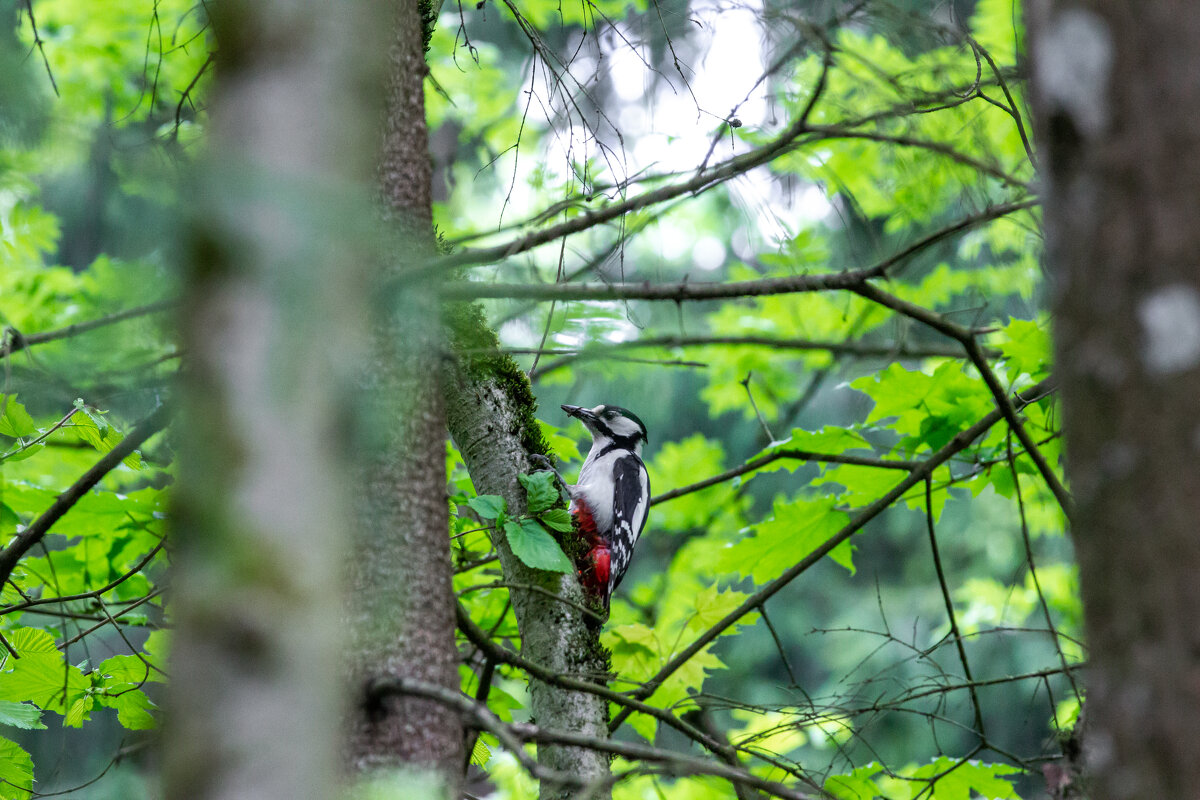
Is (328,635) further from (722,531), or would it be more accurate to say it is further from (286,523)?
(722,531)

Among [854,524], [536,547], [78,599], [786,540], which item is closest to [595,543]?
[786,540]

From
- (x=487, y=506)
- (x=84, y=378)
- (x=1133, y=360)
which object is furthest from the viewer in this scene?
(x=487, y=506)

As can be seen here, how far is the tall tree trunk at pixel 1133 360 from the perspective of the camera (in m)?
0.99

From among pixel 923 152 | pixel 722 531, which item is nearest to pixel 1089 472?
pixel 923 152

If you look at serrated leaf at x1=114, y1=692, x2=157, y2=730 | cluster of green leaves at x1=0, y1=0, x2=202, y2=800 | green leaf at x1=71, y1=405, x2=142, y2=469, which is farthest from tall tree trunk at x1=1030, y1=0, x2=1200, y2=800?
serrated leaf at x1=114, y1=692, x2=157, y2=730

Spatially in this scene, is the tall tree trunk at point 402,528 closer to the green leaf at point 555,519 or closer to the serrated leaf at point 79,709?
the green leaf at point 555,519

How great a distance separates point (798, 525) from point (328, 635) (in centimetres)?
276

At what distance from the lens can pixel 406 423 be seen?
1420 mm

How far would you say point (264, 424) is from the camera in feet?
3.02

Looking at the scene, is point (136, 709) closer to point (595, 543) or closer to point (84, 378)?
point (84, 378)

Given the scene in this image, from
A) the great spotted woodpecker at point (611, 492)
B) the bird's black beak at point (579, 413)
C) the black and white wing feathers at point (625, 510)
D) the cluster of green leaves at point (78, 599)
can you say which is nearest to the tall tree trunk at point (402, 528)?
the cluster of green leaves at point (78, 599)

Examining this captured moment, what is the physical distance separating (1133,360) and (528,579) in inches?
75.1

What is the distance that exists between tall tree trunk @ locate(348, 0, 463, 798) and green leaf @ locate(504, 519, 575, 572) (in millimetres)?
925

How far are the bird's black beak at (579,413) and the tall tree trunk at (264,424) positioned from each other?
4278mm
